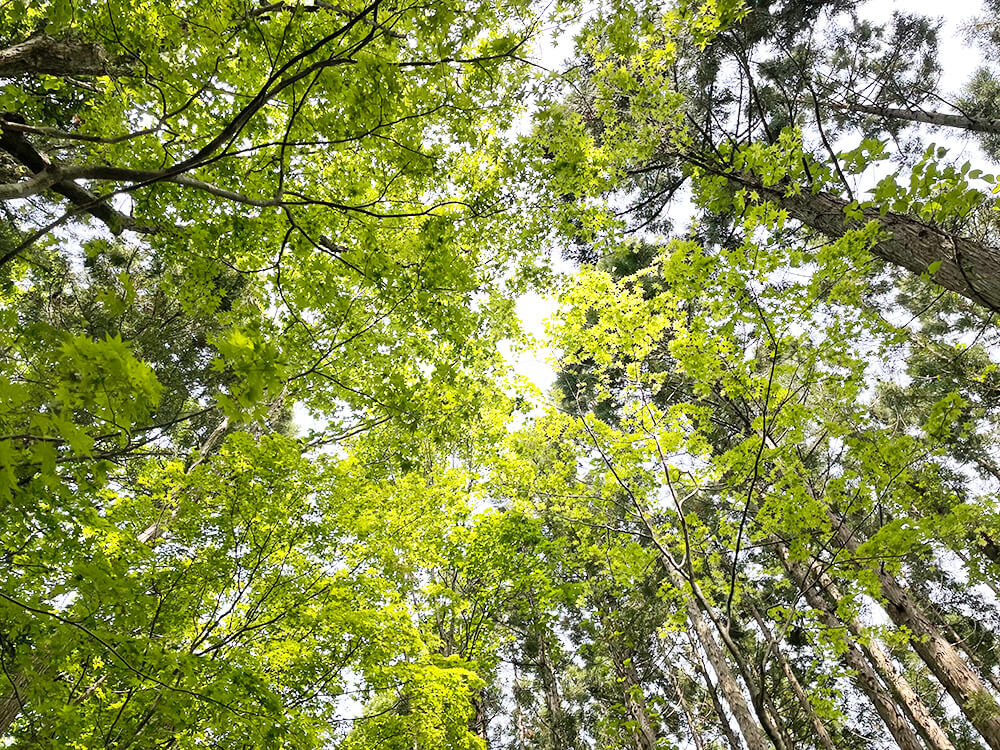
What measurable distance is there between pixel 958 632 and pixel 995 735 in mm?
8888

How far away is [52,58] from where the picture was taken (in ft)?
14.5

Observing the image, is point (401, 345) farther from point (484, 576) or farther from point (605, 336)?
point (484, 576)

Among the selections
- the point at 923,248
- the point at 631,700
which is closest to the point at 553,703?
the point at 631,700

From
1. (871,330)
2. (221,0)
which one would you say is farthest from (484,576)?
(221,0)

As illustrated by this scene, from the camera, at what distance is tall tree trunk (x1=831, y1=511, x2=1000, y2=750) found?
586cm

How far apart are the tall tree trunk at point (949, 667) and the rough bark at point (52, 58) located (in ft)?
29.5

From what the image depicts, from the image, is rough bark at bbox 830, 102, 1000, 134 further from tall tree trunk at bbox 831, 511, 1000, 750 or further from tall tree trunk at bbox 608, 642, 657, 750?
tall tree trunk at bbox 608, 642, 657, 750

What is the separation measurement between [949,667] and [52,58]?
12.4m

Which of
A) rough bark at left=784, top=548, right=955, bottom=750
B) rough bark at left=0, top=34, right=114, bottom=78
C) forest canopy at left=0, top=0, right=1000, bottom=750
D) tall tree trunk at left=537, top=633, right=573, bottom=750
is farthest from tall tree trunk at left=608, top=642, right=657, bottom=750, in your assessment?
rough bark at left=0, top=34, right=114, bottom=78

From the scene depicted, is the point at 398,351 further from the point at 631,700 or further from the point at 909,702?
the point at 909,702

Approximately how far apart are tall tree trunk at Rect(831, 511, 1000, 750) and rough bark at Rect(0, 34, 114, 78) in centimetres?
899

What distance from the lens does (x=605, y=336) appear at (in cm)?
473

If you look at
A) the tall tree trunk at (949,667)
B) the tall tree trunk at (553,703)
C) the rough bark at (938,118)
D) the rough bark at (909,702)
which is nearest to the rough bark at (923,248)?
the rough bark at (938,118)

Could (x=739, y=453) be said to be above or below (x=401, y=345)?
below
